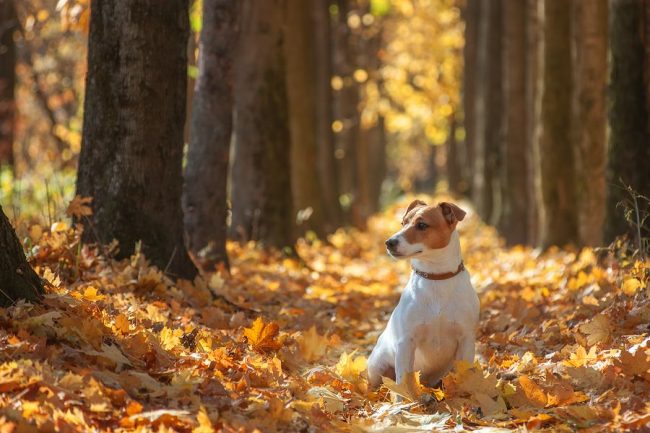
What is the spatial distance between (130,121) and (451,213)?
11.6ft

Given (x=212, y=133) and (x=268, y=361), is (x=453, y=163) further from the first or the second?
(x=268, y=361)

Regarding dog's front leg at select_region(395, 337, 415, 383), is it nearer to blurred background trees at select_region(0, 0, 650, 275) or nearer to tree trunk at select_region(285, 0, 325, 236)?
blurred background trees at select_region(0, 0, 650, 275)

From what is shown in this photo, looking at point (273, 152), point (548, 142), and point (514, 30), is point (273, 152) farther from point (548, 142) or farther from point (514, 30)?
point (514, 30)

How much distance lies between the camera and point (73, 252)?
7.89 m

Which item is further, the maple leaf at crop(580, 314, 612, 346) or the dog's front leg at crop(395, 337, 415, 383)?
the maple leaf at crop(580, 314, 612, 346)

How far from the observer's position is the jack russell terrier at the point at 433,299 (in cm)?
598

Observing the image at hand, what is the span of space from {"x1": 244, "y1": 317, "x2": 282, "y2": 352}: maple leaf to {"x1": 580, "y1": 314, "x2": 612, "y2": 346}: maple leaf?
7.52ft

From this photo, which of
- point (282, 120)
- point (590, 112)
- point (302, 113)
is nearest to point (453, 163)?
point (302, 113)

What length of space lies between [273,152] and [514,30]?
25.4 feet

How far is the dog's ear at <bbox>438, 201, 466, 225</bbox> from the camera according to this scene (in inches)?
240

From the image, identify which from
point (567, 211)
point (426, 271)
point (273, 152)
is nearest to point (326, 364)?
point (426, 271)

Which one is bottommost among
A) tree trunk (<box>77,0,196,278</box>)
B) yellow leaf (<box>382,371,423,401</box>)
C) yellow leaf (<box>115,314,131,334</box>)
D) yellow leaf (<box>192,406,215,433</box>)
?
yellow leaf (<box>382,371,423,401</box>)

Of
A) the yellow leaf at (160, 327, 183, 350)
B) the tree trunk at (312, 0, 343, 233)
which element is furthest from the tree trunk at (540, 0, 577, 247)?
the yellow leaf at (160, 327, 183, 350)

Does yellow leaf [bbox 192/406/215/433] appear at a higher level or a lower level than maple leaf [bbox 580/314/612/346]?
higher
